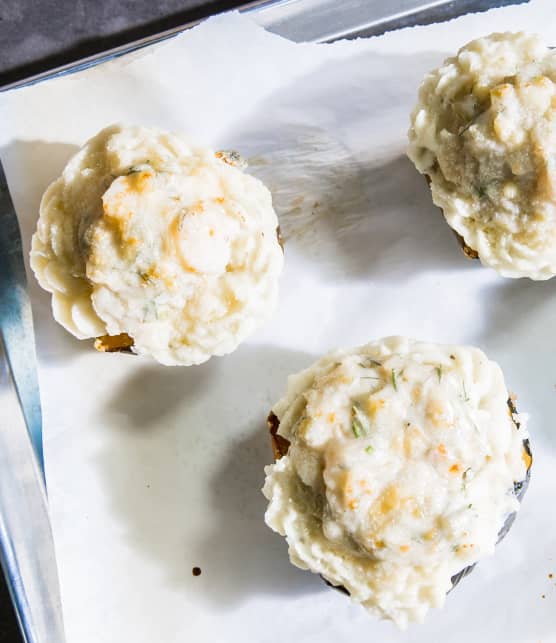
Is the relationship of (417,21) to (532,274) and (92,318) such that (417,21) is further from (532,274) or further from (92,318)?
(92,318)

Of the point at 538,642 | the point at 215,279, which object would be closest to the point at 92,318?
the point at 215,279

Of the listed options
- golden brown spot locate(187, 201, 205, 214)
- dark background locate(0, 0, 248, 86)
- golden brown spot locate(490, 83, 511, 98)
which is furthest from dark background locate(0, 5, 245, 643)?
golden brown spot locate(490, 83, 511, 98)

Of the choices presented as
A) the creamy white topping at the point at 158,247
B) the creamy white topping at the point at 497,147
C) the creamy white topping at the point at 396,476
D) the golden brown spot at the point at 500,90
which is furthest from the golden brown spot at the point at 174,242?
the golden brown spot at the point at 500,90

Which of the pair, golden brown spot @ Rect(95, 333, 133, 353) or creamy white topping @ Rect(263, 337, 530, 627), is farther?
golden brown spot @ Rect(95, 333, 133, 353)

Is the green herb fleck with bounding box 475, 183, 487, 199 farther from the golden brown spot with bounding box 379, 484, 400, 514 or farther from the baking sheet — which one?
the golden brown spot with bounding box 379, 484, 400, 514

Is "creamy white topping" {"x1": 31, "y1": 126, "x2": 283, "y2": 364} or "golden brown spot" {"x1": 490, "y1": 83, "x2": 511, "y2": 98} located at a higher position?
"golden brown spot" {"x1": 490, "y1": 83, "x2": 511, "y2": 98}

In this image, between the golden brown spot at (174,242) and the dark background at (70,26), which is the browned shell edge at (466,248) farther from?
the dark background at (70,26)
